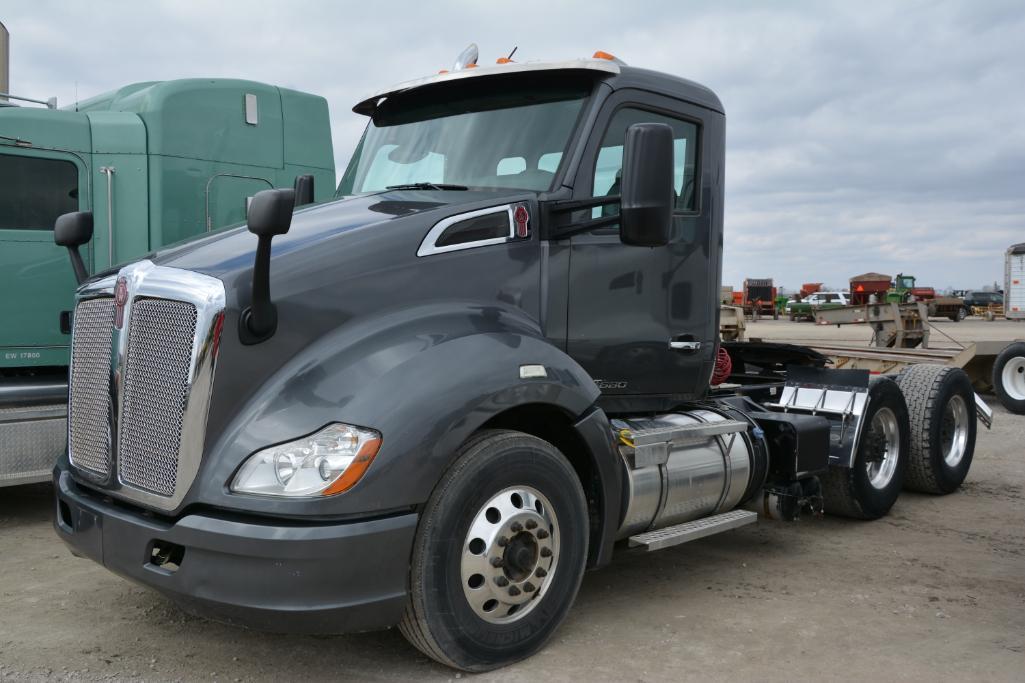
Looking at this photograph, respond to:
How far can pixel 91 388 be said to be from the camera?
398 cm

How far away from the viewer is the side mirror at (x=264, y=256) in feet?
10.9

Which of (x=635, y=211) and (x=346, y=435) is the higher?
(x=635, y=211)

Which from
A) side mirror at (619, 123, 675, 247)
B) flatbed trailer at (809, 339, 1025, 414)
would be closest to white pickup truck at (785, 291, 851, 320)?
flatbed trailer at (809, 339, 1025, 414)

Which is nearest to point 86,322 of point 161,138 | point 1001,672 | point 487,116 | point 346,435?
point 346,435

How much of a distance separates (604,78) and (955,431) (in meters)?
4.92

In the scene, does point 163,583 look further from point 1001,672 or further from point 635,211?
point 1001,672

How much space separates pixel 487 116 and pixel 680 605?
2627 millimetres

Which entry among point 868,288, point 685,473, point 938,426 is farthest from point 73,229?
point 868,288

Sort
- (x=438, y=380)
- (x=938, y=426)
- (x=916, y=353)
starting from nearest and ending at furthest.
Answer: (x=438, y=380), (x=938, y=426), (x=916, y=353)

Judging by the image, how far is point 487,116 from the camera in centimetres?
472

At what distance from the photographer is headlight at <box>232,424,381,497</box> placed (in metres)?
3.30

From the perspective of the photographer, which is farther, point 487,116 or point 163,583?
point 487,116

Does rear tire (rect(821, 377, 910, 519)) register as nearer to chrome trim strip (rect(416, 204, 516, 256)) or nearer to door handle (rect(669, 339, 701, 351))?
door handle (rect(669, 339, 701, 351))

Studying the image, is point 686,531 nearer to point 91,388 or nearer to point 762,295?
point 91,388
